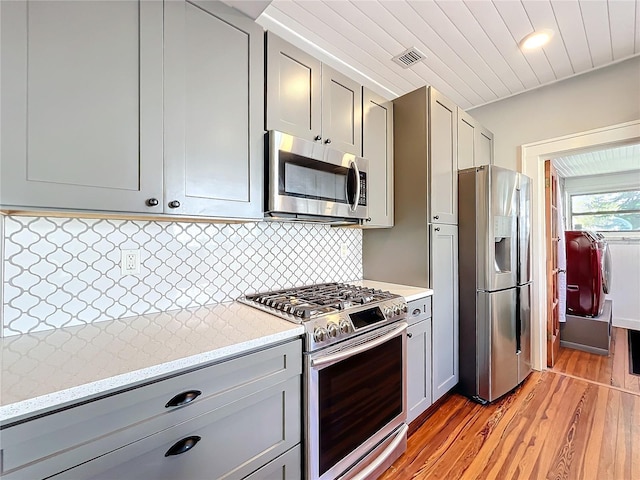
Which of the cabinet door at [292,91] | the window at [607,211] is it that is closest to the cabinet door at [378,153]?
the cabinet door at [292,91]

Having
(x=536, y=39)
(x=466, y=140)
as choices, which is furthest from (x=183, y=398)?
(x=536, y=39)

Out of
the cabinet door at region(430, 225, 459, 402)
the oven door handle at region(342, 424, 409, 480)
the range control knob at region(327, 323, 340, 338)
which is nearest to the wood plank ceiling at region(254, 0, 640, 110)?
the cabinet door at region(430, 225, 459, 402)

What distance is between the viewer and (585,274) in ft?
11.4

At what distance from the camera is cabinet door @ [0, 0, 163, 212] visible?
35.4 inches

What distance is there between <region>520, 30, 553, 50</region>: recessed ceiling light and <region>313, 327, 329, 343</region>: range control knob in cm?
245

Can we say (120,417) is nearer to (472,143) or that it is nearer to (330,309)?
(330,309)

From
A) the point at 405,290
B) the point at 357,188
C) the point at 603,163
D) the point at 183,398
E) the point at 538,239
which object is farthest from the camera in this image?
the point at 603,163

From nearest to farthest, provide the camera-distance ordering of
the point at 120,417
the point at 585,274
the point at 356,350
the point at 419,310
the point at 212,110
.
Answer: the point at 120,417, the point at 212,110, the point at 356,350, the point at 419,310, the point at 585,274

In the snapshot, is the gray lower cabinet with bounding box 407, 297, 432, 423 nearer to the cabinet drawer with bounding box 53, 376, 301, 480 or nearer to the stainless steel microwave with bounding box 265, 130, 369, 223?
the stainless steel microwave with bounding box 265, 130, 369, 223

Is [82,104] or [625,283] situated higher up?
[82,104]

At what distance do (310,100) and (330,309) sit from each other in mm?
1196

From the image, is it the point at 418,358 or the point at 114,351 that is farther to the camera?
the point at 418,358

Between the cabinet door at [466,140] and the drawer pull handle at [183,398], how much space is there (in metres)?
2.42

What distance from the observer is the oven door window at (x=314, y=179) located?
154 centimetres
